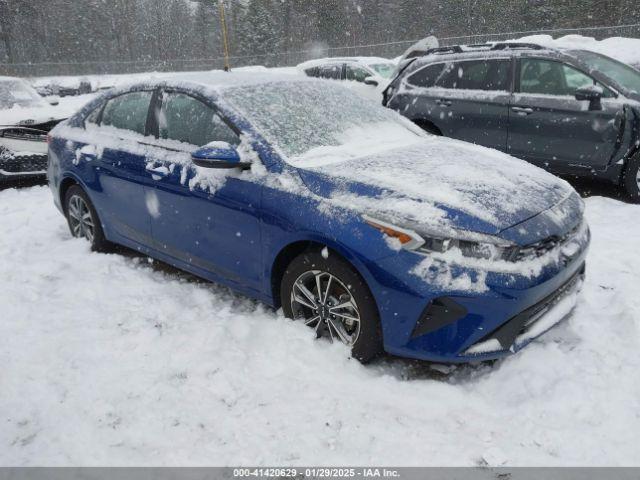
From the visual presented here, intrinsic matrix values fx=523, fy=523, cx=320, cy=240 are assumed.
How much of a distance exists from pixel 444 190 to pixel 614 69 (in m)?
4.54

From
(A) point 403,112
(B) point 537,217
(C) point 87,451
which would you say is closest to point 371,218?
(B) point 537,217

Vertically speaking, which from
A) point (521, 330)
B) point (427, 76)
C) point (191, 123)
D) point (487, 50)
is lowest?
point (521, 330)

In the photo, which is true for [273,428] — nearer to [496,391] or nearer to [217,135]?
[496,391]

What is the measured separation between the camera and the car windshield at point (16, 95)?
26.3 feet

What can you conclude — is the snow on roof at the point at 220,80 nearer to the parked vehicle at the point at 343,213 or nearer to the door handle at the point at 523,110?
the parked vehicle at the point at 343,213

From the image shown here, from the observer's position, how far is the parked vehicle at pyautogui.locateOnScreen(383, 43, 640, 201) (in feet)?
18.7

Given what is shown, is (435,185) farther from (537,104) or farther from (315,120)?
(537,104)

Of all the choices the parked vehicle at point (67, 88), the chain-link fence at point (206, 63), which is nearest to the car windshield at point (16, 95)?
the parked vehicle at point (67, 88)

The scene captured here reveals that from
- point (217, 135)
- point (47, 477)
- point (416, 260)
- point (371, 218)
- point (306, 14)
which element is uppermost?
point (306, 14)

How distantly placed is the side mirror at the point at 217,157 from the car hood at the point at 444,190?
0.43 metres

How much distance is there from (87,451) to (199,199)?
1719 mm

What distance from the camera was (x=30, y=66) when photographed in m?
45.6

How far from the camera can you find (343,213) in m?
2.89

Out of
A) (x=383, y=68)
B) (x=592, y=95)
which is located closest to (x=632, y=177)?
(x=592, y=95)
